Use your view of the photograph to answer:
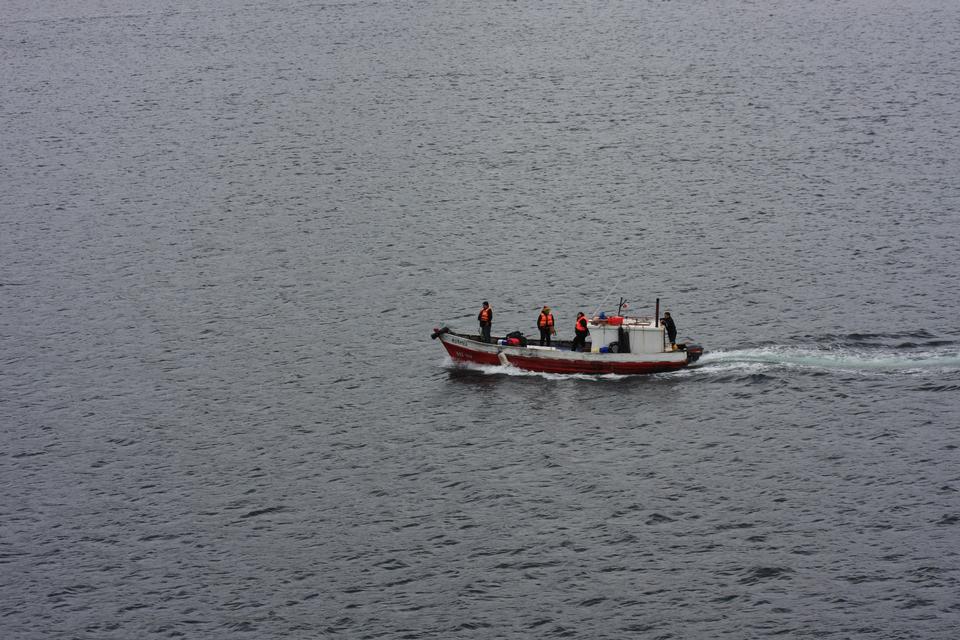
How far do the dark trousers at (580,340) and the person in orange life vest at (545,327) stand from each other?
4.67 ft

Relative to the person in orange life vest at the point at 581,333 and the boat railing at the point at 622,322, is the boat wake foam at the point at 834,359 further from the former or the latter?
the person in orange life vest at the point at 581,333

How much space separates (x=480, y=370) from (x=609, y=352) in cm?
704

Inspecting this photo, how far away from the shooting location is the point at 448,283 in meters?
76.8

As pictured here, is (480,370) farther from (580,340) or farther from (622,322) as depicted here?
(622,322)

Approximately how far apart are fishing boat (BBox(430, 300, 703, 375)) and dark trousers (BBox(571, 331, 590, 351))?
0.26 metres

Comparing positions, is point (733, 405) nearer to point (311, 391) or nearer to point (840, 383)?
point (840, 383)

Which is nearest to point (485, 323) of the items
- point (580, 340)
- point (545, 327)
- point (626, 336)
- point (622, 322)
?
point (545, 327)

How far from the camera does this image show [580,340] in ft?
198

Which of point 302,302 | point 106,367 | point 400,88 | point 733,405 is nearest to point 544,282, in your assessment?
point 302,302

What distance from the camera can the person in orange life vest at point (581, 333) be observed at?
59.8 metres

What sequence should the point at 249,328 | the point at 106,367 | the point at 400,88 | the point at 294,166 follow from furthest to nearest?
the point at 400,88
the point at 294,166
the point at 249,328
the point at 106,367

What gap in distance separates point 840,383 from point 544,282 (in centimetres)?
2244

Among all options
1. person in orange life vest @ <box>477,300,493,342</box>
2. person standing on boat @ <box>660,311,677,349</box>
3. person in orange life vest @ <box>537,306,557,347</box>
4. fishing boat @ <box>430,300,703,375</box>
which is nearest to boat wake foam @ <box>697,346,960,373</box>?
fishing boat @ <box>430,300,703,375</box>

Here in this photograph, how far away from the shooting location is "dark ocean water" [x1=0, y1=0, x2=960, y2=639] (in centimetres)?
4547
